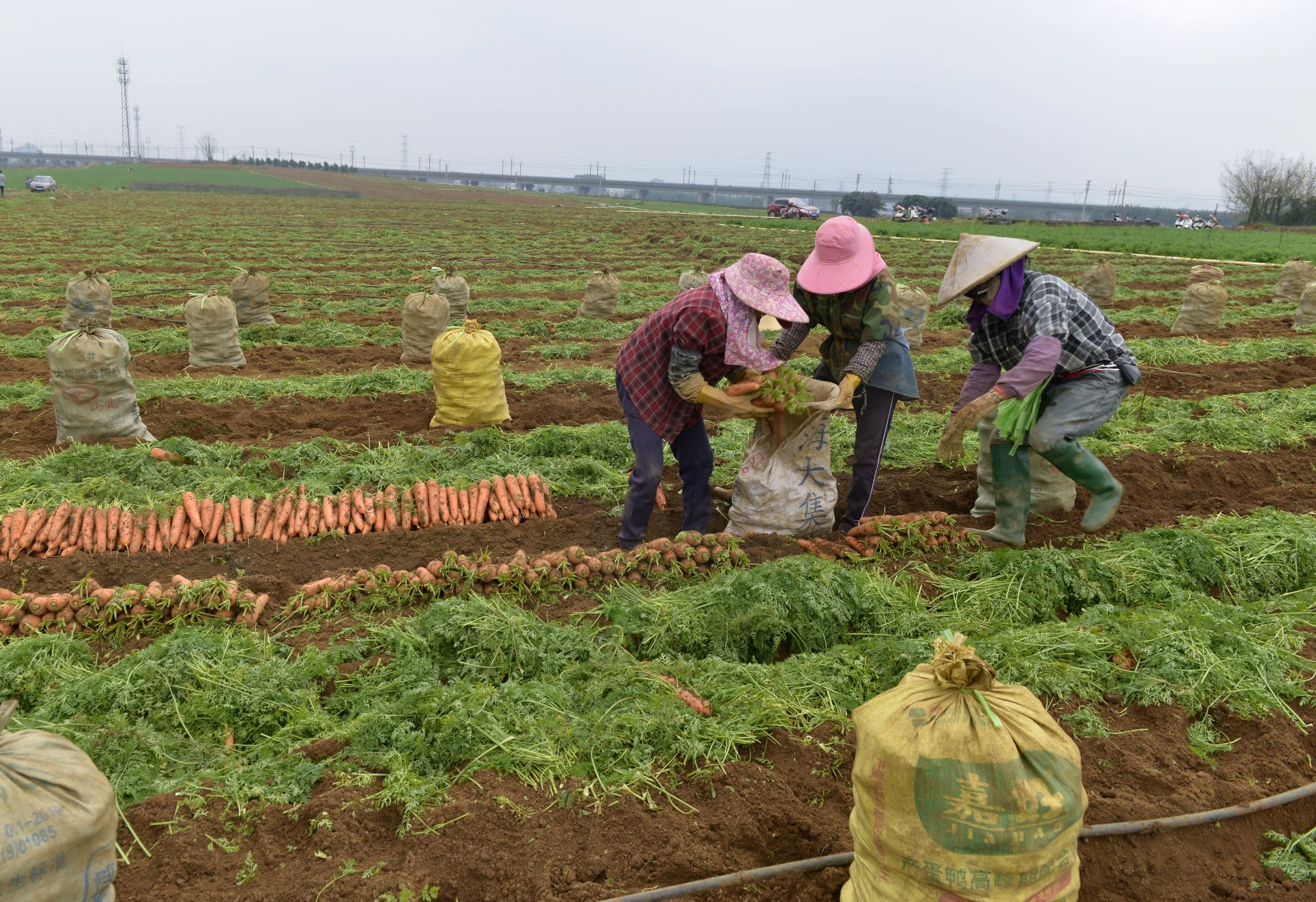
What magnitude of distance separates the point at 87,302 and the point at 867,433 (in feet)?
31.1

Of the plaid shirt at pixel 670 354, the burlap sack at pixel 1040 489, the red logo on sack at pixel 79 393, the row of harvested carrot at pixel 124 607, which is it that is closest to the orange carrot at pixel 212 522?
the row of harvested carrot at pixel 124 607

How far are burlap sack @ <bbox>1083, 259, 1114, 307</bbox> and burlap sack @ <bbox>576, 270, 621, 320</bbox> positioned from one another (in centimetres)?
876

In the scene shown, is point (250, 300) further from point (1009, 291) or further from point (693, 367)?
point (1009, 291)

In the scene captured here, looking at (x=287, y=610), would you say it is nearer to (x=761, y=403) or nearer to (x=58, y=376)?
(x=761, y=403)

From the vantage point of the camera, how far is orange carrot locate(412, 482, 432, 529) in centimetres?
560

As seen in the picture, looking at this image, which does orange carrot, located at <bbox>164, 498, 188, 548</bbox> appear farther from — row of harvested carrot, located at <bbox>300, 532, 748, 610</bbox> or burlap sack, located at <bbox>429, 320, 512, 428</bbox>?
burlap sack, located at <bbox>429, 320, 512, 428</bbox>

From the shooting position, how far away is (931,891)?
223cm

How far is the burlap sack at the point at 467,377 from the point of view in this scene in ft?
24.1

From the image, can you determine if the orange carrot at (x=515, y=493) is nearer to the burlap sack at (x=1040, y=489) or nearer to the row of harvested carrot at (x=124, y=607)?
the row of harvested carrot at (x=124, y=607)

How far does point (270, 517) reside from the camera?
539 centimetres

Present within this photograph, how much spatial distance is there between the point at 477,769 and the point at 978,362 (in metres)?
3.84

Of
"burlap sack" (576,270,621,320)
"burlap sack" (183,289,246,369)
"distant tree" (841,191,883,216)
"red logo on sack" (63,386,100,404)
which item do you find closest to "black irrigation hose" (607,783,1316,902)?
"red logo on sack" (63,386,100,404)

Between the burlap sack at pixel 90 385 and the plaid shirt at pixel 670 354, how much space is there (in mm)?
4228

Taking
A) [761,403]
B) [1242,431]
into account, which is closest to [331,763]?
[761,403]
